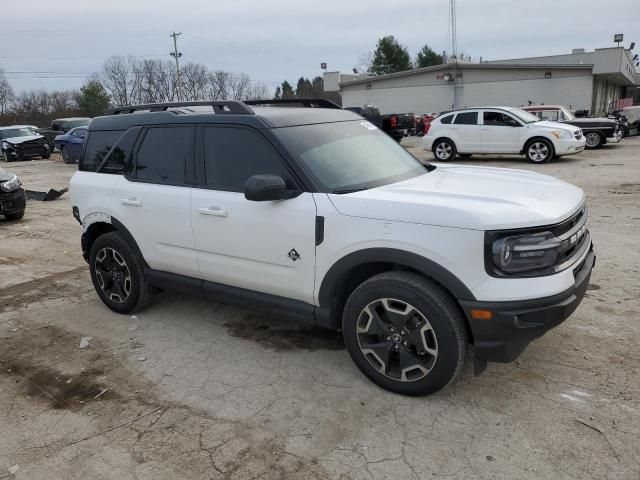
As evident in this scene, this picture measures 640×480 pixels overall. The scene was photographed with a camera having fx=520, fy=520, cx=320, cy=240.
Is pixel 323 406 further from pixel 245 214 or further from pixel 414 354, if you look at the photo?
pixel 245 214

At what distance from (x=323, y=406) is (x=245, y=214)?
4.73ft

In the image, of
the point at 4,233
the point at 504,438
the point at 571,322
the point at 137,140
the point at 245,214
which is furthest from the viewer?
the point at 4,233

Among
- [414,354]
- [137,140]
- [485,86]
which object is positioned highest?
[485,86]

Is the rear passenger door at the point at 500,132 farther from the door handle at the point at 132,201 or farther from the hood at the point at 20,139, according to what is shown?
the hood at the point at 20,139

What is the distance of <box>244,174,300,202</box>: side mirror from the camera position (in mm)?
3369

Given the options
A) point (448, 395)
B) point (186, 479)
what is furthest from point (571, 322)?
point (186, 479)

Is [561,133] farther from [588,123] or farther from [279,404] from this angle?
[279,404]

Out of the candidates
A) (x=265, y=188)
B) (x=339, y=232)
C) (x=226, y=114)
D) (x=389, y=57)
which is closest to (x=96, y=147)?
(x=226, y=114)

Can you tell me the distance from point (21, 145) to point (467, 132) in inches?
805

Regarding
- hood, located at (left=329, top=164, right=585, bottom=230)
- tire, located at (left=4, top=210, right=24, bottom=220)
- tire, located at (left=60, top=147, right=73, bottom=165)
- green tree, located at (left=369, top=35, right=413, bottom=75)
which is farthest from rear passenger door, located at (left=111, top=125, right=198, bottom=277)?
green tree, located at (left=369, top=35, right=413, bottom=75)

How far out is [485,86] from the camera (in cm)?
4019

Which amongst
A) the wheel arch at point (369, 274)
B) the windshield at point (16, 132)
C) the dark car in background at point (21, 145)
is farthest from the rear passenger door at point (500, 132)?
the windshield at point (16, 132)

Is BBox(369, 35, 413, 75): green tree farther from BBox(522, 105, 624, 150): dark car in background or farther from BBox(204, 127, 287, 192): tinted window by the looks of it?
BBox(204, 127, 287, 192): tinted window

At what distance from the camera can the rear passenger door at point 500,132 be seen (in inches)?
618
